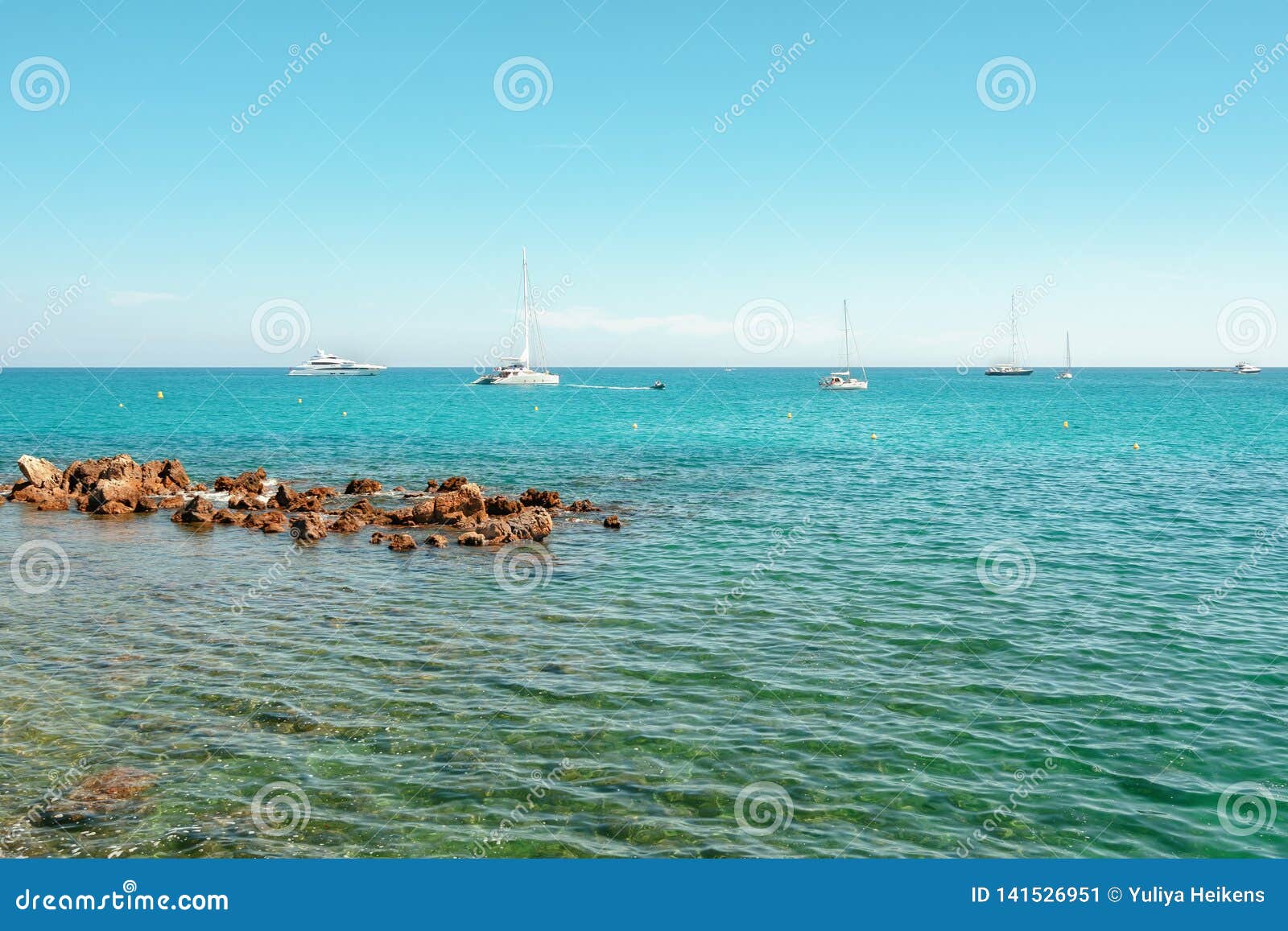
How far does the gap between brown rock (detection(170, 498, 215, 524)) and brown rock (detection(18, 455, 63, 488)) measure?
465 inches

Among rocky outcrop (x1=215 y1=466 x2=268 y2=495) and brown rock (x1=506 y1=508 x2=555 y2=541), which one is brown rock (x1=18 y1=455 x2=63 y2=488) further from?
brown rock (x1=506 y1=508 x2=555 y2=541)

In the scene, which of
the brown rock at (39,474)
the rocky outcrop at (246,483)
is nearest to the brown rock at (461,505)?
the rocky outcrop at (246,483)

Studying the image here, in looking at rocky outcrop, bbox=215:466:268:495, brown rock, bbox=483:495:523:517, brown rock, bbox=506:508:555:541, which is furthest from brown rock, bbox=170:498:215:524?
brown rock, bbox=506:508:555:541

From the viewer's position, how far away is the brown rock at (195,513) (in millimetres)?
39156

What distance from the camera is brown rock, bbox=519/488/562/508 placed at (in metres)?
42.8

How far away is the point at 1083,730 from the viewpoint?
17.1 meters

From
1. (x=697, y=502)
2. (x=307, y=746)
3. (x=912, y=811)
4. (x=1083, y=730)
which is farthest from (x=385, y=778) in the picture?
(x=697, y=502)

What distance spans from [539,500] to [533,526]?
7.17m

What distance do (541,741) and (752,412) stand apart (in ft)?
406

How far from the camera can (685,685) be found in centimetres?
1950

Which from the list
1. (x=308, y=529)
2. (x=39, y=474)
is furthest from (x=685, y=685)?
(x=39, y=474)

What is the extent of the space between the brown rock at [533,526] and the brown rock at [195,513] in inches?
573

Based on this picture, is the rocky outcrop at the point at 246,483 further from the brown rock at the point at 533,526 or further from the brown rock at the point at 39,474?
the brown rock at the point at 533,526

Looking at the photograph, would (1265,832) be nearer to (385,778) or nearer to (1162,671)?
(1162,671)
